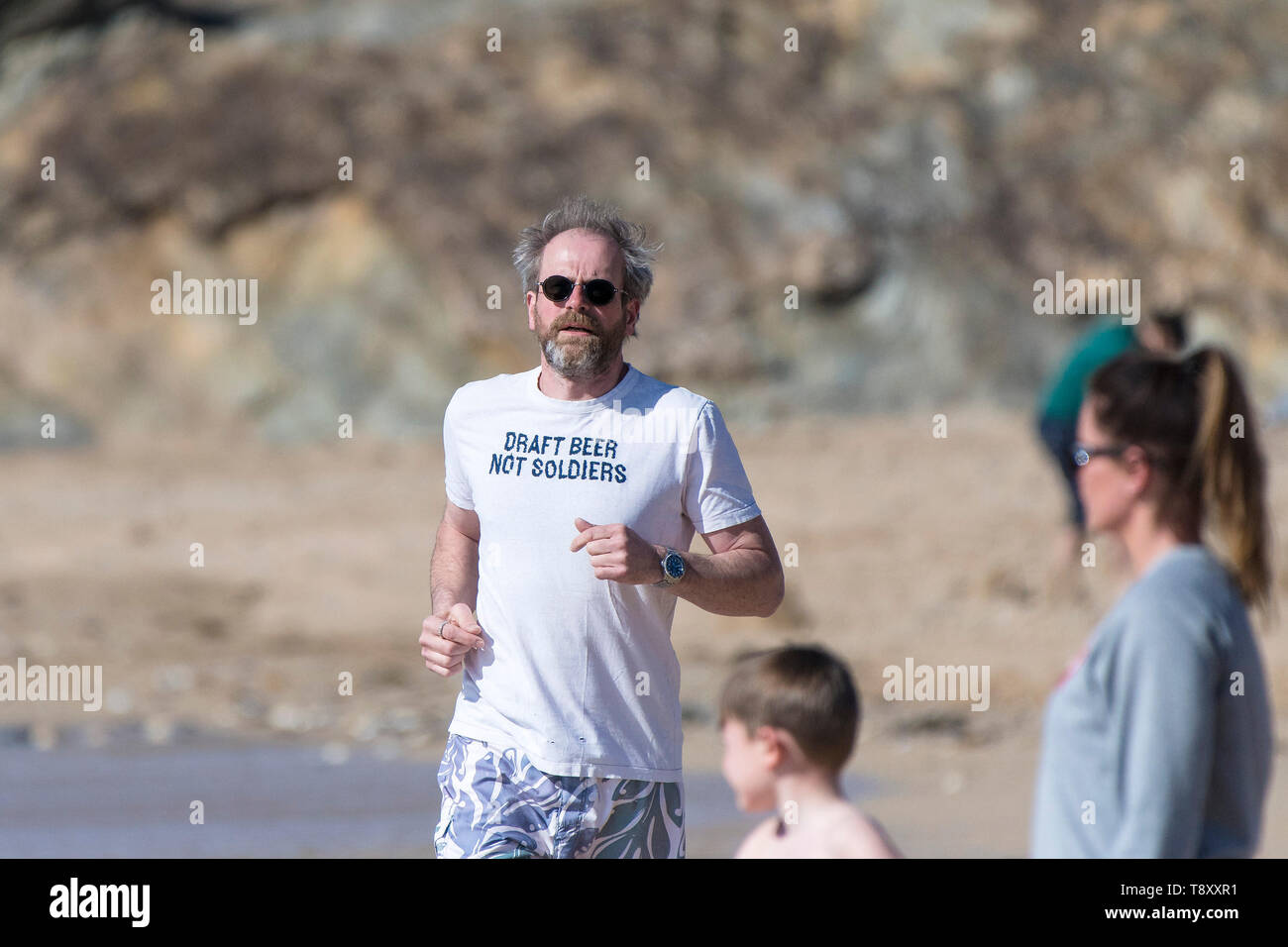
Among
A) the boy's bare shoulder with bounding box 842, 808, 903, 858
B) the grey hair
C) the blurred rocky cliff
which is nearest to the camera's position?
the boy's bare shoulder with bounding box 842, 808, 903, 858

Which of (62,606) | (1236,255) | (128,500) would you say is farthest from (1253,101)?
(62,606)

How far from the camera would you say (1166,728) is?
2441 mm

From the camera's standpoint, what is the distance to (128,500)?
19.3 m

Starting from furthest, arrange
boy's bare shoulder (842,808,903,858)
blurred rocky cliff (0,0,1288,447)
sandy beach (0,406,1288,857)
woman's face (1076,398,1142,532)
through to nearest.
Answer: blurred rocky cliff (0,0,1288,447), sandy beach (0,406,1288,857), boy's bare shoulder (842,808,903,858), woman's face (1076,398,1142,532)

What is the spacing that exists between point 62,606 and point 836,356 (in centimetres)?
1164

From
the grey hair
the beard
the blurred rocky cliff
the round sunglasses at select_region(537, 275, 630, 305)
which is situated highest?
the blurred rocky cliff

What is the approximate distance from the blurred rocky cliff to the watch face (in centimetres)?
1900

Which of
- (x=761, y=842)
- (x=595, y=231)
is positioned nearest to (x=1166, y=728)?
(x=761, y=842)

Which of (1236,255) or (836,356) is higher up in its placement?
(1236,255)

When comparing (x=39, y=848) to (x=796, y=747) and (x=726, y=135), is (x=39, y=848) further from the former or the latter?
(x=726, y=135)

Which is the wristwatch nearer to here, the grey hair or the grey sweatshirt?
the grey hair

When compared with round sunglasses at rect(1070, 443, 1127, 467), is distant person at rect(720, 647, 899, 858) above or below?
below

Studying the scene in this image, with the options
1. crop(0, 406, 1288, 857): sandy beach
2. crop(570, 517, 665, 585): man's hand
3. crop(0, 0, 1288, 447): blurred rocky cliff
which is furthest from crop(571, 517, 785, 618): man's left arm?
crop(0, 0, 1288, 447): blurred rocky cliff

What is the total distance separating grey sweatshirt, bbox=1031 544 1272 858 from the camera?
8.02 ft
